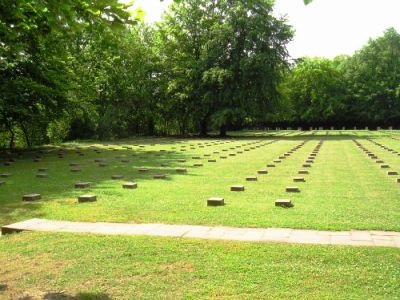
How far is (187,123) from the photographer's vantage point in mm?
50719

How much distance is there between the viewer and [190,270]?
500 centimetres

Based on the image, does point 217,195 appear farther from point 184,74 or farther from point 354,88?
point 354,88

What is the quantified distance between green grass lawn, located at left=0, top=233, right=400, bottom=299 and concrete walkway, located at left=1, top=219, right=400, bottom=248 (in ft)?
1.06

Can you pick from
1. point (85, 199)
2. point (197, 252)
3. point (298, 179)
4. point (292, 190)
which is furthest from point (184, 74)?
point (197, 252)

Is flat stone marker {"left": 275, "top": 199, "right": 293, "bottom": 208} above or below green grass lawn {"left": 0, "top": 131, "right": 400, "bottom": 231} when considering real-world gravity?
above

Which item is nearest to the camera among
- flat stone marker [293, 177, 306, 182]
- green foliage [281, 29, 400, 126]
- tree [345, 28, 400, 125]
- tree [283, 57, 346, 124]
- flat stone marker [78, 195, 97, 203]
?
flat stone marker [78, 195, 97, 203]

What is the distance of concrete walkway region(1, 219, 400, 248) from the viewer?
607 centimetres

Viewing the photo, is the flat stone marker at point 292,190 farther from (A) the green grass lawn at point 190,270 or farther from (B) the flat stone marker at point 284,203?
(A) the green grass lawn at point 190,270

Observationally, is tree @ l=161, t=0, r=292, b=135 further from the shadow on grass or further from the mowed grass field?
the shadow on grass

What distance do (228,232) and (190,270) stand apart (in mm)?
1655

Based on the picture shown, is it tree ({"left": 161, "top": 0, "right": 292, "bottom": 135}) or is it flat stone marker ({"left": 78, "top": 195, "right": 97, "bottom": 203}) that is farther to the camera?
tree ({"left": 161, "top": 0, "right": 292, "bottom": 135})

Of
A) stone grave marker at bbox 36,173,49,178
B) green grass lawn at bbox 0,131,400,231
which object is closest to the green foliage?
green grass lawn at bbox 0,131,400,231

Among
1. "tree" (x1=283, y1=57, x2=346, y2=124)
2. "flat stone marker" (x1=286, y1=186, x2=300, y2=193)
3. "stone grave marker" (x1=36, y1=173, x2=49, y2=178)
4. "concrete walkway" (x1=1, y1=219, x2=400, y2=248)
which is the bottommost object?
"stone grave marker" (x1=36, y1=173, x2=49, y2=178)

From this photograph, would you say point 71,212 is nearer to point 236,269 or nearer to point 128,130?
point 236,269
